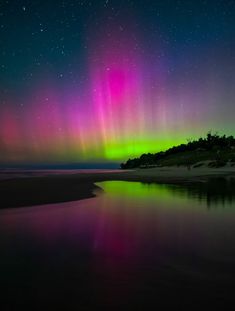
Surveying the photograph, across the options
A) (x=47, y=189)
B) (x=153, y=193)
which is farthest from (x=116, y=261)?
(x=47, y=189)

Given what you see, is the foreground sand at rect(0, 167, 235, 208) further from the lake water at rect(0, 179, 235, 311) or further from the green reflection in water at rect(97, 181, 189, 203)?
the lake water at rect(0, 179, 235, 311)

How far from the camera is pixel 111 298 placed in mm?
3793

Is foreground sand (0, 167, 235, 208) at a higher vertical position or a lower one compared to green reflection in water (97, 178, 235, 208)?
higher

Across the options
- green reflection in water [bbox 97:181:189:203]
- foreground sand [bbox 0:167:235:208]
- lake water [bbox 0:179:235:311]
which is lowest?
lake water [bbox 0:179:235:311]

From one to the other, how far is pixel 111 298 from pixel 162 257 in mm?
2032

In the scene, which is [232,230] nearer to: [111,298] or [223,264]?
[223,264]

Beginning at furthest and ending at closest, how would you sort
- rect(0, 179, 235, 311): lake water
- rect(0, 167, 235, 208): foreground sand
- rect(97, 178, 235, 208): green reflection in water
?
rect(0, 167, 235, 208): foreground sand < rect(97, 178, 235, 208): green reflection in water < rect(0, 179, 235, 311): lake water

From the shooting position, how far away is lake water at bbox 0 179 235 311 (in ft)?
12.4

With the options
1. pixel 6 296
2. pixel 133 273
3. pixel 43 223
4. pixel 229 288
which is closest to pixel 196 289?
pixel 229 288

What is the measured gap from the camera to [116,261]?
537cm

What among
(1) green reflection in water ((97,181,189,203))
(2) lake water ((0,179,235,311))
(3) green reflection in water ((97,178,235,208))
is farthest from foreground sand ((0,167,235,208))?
(2) lake water ((0,179,235,311))

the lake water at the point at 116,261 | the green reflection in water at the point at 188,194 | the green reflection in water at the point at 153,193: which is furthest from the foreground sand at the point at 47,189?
the lake water at the point at 116,261

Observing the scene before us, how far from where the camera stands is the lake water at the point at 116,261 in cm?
378

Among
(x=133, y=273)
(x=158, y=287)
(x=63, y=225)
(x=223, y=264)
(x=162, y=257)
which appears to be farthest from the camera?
(x=63, y=225)
